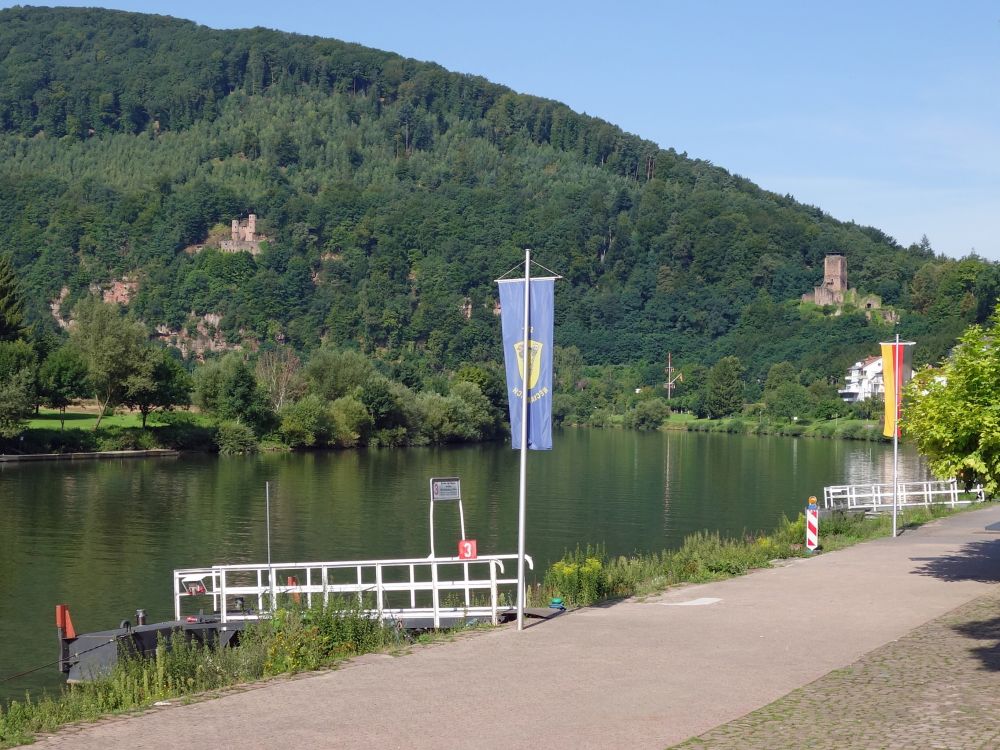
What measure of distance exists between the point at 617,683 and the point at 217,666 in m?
4.77

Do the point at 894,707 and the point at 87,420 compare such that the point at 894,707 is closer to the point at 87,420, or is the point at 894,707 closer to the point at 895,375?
the point at 895,375

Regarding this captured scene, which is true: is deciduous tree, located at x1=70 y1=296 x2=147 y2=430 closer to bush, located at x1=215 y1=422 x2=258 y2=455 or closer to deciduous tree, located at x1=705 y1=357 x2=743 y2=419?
bush, located at x1=215 y1=422 x2=258 y2=455

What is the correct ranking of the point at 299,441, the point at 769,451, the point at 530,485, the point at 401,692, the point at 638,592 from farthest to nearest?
the point at 769,451 < the point at 299,441 < the point at 530,485 < the point at 638,592 < the point at 401,692

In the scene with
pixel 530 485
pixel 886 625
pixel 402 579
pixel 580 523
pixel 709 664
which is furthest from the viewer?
pixel 530 485

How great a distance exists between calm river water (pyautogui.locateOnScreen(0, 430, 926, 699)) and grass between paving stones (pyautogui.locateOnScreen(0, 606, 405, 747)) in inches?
214

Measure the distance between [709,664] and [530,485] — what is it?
43710mm

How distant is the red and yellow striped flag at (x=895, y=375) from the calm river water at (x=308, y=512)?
19.5 ft

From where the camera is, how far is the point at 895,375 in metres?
28.6

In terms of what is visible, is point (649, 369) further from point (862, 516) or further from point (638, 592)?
point (638, 592)

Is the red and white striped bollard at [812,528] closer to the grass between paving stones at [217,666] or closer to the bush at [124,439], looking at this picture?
the grass between paving stones at [217,666]

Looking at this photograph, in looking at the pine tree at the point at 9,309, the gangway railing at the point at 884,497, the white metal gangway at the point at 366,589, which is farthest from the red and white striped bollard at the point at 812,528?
the pine tree at the point at 9,309

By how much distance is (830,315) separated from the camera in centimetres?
18612

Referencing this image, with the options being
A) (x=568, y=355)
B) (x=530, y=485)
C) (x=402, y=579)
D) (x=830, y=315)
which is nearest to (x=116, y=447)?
(x=530, y=485)

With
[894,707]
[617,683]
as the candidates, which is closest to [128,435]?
[617,683]
